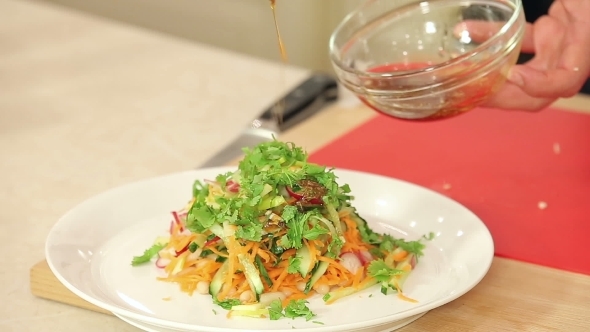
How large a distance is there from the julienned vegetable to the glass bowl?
267 millimetres

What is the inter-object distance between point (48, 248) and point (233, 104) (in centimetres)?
96

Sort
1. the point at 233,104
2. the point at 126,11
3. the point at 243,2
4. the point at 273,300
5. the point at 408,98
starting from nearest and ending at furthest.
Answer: the point at 273,300 < the point at 408,98 < the point at 233,104 < the point at 243,2 < the point at 126,11

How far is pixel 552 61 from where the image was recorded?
162 centimetres

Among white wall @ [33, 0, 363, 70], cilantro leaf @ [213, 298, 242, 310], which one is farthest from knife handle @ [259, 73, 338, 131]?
white wall @ [33, 0, 363, 70]

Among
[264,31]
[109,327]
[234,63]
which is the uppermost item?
[109,327]

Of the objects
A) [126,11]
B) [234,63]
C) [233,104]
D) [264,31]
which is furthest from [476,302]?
[126,11]

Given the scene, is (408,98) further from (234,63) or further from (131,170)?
(234,63)

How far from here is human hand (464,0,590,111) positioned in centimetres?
146

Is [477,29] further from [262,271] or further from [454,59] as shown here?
[262,271]

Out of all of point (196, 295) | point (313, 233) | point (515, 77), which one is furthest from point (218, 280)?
point (515, 77)

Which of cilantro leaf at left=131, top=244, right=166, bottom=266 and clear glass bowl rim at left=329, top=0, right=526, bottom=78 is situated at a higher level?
clear glass bowl rim at left=329, top=0, right=526, bottom=78

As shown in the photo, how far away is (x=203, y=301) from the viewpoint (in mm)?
1084

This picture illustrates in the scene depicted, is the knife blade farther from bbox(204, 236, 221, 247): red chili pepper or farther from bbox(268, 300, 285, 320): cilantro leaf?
bbox(268, 300, 285, 320): cilantro leaf

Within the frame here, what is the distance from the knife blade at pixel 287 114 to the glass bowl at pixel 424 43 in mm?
328
